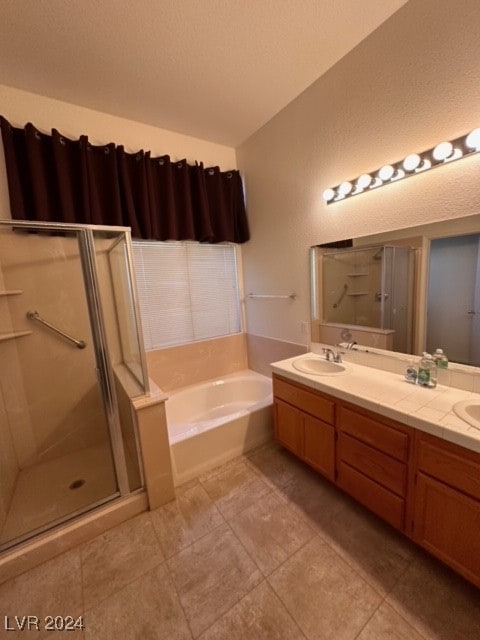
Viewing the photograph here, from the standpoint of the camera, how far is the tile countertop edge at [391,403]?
104 cm

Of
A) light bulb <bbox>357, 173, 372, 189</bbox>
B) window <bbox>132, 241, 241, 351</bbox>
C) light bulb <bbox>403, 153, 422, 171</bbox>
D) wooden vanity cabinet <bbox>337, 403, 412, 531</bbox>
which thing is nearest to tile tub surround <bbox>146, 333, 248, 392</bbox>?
window <bbox>132, 241, 241, 351</bbox>

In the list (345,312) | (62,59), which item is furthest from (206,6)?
(345,312)

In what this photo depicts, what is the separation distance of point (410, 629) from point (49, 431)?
2.52 metres

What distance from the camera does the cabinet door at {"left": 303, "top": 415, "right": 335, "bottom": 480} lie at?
1616 millimetres

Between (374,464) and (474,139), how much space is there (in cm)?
168

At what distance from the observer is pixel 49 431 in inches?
83.1

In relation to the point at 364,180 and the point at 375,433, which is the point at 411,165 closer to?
the point at 364,180

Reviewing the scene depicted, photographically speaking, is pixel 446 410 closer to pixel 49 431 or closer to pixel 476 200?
pixel 476 200

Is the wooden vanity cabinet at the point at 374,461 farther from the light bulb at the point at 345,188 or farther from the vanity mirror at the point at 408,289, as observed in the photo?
the light bulb at the point at 345,188

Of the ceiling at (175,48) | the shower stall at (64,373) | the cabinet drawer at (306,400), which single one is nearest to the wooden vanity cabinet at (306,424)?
the cabinet drawer at (306,400)

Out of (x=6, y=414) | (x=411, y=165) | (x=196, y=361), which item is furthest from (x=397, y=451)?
(x=6, y=414)

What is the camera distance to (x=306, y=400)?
174cm

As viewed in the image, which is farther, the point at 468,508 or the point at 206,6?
the point at 206,6

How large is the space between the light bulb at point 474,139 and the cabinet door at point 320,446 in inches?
64.5
